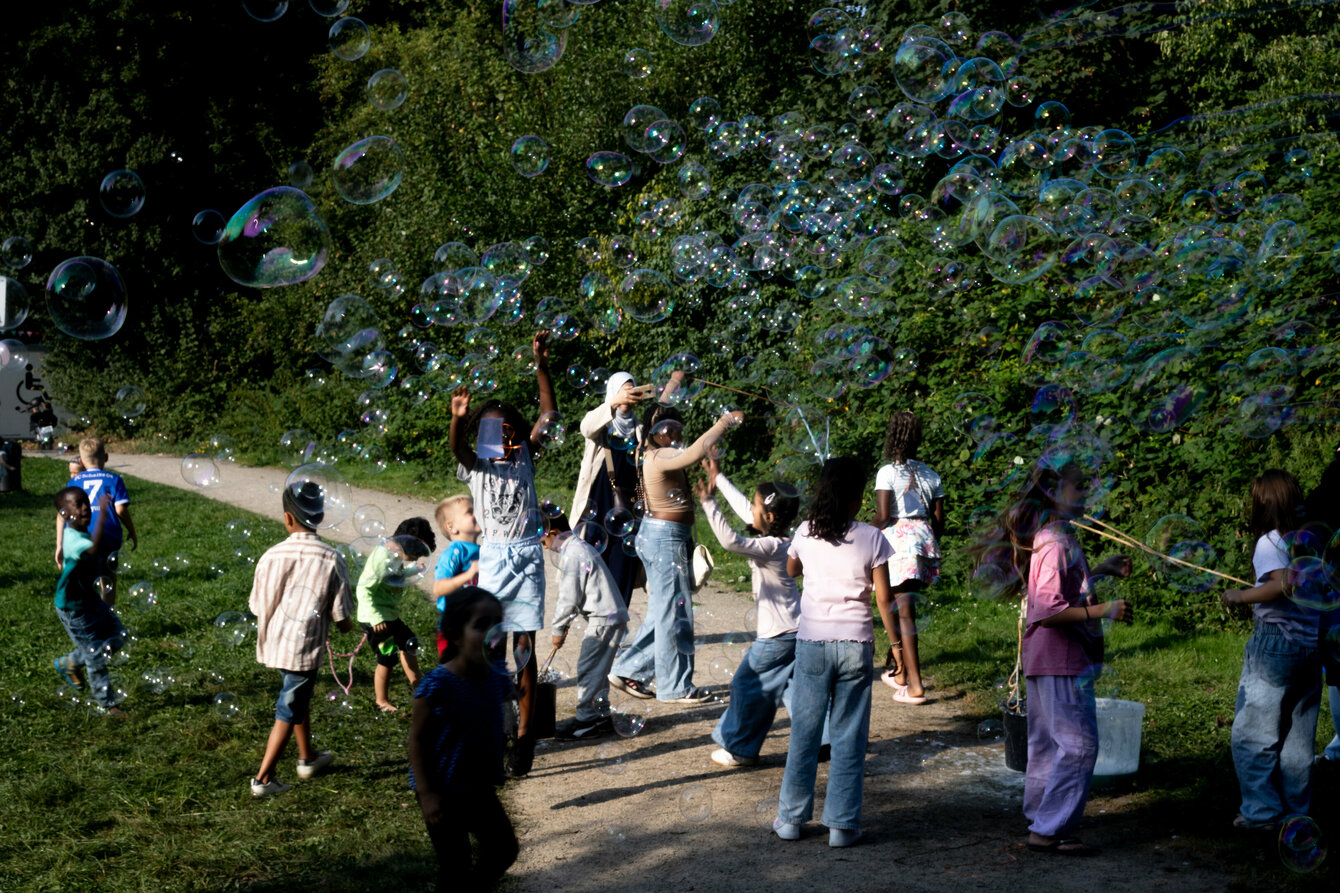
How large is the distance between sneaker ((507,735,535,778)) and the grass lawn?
0.45 metres

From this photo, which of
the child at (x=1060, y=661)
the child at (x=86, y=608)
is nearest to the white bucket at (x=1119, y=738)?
the child at (x=1060, y=661)

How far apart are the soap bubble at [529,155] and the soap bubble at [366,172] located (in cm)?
142

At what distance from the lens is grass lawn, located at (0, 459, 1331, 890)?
14.2 ft

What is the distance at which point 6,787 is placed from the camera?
5.09m

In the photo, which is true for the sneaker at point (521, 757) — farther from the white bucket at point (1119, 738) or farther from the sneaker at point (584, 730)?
the white bucket at point (1119, 738)

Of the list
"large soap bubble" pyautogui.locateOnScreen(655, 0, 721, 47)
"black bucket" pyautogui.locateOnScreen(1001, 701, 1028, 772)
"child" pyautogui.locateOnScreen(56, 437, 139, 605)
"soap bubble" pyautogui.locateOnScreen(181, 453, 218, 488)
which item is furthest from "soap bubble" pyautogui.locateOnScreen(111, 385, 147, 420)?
"black bucket" pyautogui.locateOnScreen(1001, 701, 1028, 772)

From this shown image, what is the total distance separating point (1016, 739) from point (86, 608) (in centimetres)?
486

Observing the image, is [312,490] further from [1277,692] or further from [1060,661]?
[1277,692]

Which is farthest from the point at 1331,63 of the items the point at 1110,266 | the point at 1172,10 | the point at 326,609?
the point at 326,609

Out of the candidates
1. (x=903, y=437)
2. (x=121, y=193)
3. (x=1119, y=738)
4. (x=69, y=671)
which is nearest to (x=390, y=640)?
(x=69, y=671)

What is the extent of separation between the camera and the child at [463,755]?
3232 millimetres

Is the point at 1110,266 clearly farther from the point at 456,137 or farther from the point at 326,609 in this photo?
the point at 456,137

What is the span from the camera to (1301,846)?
4.02m

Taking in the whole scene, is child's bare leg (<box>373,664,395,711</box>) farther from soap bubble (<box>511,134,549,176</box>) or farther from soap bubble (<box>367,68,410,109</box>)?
soap bubble (<box>367,68,410,109</box>)
